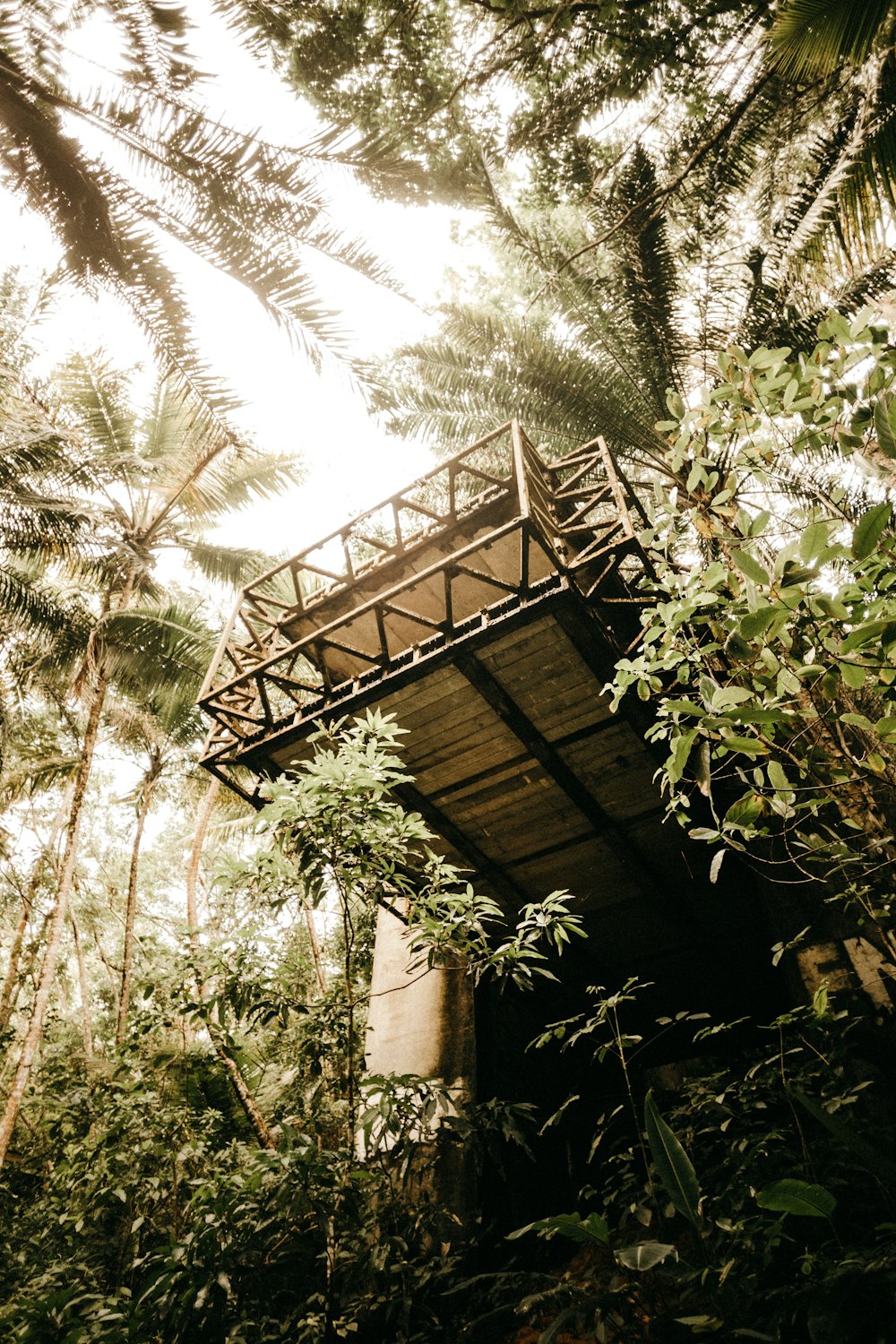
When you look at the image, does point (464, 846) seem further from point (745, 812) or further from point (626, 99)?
point (626, 99)

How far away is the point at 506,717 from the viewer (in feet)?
16.5

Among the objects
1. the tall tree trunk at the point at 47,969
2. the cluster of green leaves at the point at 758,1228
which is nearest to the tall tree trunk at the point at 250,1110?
the tall tree trunk at the point at 47,969

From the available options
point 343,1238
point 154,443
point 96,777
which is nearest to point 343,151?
point 343,1238

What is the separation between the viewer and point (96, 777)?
17.3 m

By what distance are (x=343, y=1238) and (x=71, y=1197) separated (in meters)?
3.07

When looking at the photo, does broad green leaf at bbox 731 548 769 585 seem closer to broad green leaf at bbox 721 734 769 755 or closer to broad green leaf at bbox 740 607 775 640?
broad green leaf at bbox 740 607 775 640

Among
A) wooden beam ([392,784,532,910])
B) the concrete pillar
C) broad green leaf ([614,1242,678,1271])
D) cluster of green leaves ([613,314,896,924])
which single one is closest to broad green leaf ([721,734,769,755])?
cluster of green leaves ([613,314,896,924])

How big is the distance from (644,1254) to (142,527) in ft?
34.3

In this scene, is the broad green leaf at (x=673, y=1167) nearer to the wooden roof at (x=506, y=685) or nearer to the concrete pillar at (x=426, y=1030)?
the wooden roof at (x=506, y=685)

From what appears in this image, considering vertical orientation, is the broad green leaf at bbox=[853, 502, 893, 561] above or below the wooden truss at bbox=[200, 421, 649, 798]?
below

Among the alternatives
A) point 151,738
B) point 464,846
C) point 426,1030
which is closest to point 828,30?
point 464,846

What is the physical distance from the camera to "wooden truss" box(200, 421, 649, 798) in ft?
14.9

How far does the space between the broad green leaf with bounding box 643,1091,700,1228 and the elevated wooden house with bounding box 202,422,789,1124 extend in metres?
3.13

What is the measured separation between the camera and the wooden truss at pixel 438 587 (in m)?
4.55
